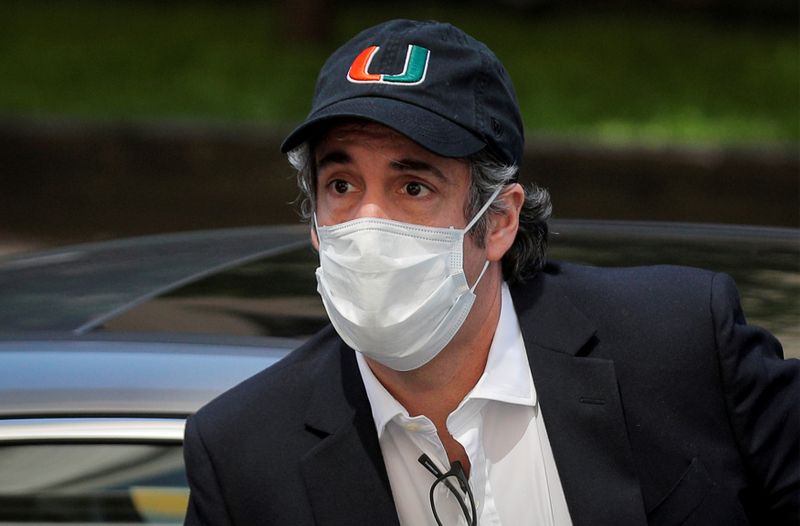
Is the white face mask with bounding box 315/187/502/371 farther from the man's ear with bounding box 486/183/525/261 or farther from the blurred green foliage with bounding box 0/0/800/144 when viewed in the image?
the blurred green foliage with bounding box 0/0/800/144

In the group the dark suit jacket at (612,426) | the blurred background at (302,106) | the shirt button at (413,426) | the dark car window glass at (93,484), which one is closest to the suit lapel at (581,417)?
the dark suit jacket at (612,426)

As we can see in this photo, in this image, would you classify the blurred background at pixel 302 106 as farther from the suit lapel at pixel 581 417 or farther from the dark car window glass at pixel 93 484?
the suit lapel at pixel 581 417

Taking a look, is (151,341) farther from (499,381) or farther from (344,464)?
(499,381)

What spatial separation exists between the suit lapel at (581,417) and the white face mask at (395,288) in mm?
162

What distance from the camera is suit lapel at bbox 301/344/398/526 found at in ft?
7.29

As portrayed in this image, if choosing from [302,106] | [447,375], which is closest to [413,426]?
[447,375]

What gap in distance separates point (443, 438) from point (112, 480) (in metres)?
0.62

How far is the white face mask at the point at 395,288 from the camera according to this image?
2223 millimetres

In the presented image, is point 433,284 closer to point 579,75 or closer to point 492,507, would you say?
point 492,507

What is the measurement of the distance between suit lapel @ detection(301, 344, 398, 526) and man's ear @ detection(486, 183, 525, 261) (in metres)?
0.35

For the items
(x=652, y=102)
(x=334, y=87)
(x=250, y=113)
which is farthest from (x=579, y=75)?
(x=334, y=87)

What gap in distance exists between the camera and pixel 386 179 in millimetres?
2219

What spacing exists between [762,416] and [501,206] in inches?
22.5

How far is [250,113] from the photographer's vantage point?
10.9 metres
